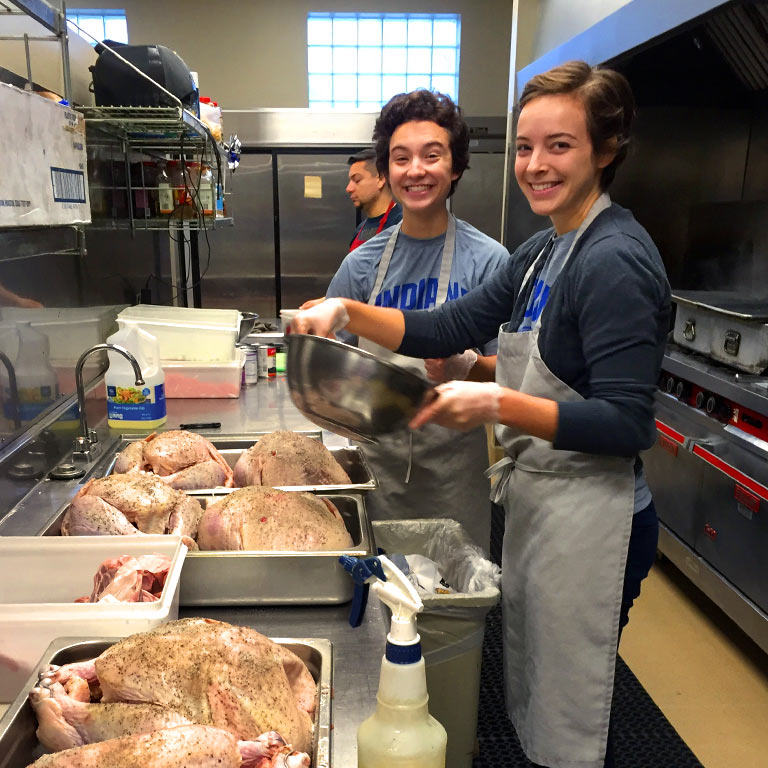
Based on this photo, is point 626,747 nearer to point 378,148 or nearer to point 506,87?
point 378,148

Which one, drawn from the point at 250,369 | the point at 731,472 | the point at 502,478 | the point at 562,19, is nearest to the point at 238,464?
the point at 502,478

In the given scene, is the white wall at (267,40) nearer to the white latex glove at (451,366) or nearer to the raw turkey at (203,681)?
the white latex glove at (451,366)

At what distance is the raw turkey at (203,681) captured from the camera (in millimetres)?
827

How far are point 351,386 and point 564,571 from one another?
59 cm

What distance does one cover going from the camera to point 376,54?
6.98m

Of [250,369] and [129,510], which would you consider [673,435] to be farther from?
[129,510]

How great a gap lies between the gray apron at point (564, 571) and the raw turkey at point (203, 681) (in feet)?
2.35

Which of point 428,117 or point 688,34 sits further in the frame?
point 688,34

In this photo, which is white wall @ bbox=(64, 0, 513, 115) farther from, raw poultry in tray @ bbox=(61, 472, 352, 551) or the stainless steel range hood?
raw poultry in tray @ bbox=(61, 472, 352, 551)

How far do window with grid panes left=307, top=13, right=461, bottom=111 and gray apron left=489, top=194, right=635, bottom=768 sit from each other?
599 cm

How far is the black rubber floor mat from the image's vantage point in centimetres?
213

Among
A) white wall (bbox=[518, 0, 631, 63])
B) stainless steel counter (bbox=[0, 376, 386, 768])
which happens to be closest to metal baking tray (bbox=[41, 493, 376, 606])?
stainless steel counter (bbox=[0, 376, 386, 768])

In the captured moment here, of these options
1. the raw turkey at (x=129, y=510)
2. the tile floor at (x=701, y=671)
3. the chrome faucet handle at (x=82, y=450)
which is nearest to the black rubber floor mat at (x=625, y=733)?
the tile floor at (x=701, y=671)

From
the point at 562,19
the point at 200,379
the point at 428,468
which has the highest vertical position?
the point at 562,19
